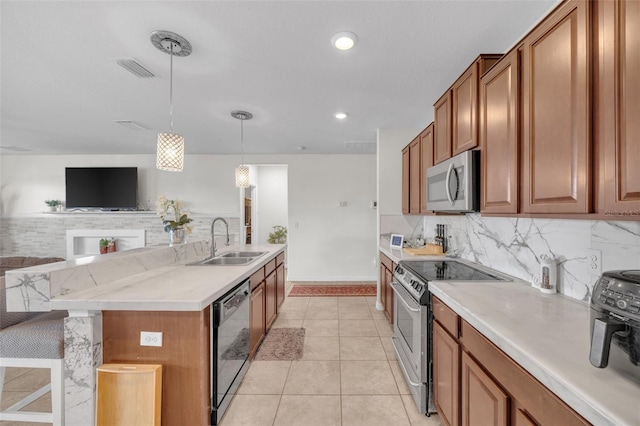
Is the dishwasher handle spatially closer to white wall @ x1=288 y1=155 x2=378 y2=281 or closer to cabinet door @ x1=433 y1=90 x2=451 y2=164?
cabinet door @ x1=433 y1=90 x2=451 y2=164

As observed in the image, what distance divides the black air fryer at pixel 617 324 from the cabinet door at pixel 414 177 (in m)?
2.28

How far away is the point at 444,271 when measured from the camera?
2.11 m

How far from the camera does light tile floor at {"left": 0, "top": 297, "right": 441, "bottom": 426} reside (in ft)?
5.96

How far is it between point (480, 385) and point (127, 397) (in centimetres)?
173

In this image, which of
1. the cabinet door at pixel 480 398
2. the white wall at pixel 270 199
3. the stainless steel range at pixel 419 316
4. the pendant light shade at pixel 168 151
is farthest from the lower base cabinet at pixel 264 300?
the white wall at pixel 270 199

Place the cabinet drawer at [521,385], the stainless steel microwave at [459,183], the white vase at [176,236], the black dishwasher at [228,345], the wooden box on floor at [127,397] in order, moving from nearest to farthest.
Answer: the cabinet drawer at [521,385], the wooden box on floor at [127,397], the black dishwasher at [228,345], the stainless steel microwave at [459,183], the white vase at [176,236]

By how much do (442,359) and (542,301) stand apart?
63 centimetres

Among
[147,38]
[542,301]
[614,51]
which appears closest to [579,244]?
[542,301]

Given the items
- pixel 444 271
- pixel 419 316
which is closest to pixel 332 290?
pixel 444 271

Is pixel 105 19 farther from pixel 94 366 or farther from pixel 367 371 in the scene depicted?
pixel 367 371

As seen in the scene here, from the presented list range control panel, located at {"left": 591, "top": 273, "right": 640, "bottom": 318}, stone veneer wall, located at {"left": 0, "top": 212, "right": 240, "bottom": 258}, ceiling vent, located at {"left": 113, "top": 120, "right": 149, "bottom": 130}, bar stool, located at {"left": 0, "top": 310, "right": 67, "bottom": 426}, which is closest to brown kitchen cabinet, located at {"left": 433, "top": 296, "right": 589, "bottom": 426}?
range control panel, located at {"left": 591, "top": 273, "right": 640, "bottom": 318}

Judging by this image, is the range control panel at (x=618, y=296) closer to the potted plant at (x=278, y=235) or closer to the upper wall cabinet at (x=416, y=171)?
the upper wall cabinet at (x=416, y=171)

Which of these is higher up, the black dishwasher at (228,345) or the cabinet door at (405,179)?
the cabinet door at (405,179)

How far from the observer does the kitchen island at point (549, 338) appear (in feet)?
2.26
